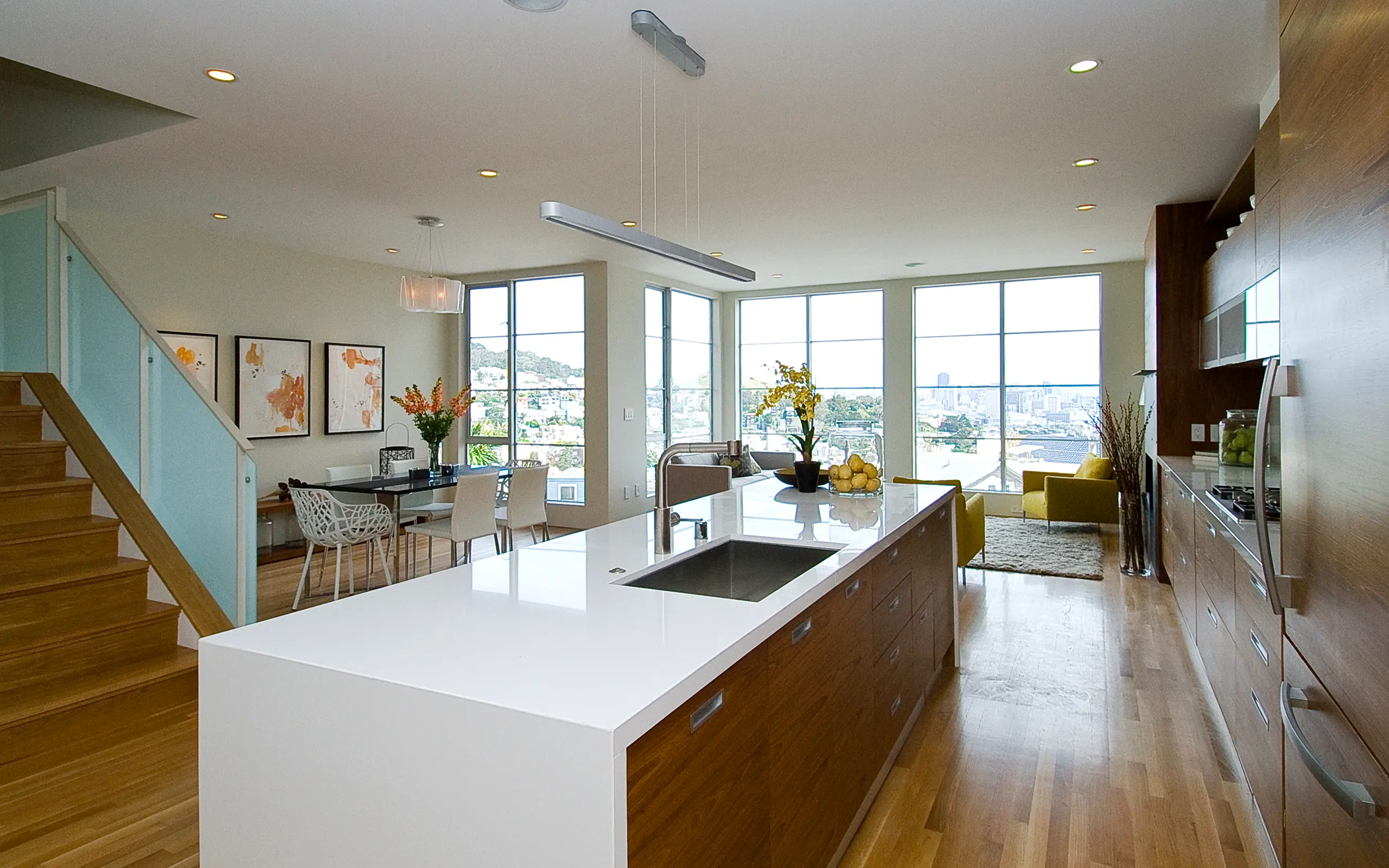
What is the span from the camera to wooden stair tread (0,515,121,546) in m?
3.36

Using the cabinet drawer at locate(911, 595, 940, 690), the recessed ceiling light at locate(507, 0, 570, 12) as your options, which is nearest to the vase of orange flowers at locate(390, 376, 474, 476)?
the recessed ceiling light at locate(507, 0, 570, 12)

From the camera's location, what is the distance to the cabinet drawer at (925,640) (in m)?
3.12

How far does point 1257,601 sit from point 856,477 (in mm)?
1643

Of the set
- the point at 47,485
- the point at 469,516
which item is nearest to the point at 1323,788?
the point at 47,485

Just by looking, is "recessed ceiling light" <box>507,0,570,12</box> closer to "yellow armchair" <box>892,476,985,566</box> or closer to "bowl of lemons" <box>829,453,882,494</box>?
"bowl of lemons" <box>829,453,882,494</box>

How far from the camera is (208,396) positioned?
3715 mm

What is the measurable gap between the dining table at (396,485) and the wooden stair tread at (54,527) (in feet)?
4.95

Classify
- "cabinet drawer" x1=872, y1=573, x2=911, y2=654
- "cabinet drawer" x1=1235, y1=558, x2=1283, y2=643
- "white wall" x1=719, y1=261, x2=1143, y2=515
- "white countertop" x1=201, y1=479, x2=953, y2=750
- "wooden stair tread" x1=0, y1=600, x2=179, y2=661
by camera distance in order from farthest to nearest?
"white wall" x1=719, y1=261, x2=1143, y2=515, "wooden stair tread" x1=0, y1=600, x2=179, y2=661, "cabinet drawer" x1=872, y1=573, x2=911, y2=654, "cabinet drawer" x1=1235, y1=558, x2=1283, y2=643, "white countertop" x1=201, y1=479, x2=953, y2=750

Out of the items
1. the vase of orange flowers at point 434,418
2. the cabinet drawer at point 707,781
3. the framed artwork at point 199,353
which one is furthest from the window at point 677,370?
the cabinet drawer at point 707,781

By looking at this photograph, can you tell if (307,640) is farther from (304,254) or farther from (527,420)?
(527,420)

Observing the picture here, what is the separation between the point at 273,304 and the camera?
6.80m

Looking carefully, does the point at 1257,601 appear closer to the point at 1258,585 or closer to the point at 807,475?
the point at 1258,585

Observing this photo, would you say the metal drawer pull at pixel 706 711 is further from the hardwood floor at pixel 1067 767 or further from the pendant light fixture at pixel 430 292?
the pendant light fixture at pixel 430 292

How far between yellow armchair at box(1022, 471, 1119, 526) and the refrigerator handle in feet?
20.3
